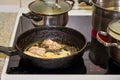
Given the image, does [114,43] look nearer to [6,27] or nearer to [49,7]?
[49,7]

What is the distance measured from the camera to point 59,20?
0.99 meters

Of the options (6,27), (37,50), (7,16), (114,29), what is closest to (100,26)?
(114,29)

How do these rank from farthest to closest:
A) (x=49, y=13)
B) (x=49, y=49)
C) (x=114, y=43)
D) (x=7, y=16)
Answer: (x=7, y=16) < (x=49, y=13) < (x=49, y=49) < (x=114, y=43)

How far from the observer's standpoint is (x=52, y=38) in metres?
0.96

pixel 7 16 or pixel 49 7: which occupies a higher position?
pixel 49 7

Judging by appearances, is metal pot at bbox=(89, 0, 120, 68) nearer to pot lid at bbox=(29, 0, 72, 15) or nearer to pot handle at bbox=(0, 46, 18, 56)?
pot lid at bbox=(29, 0, 72, 15)

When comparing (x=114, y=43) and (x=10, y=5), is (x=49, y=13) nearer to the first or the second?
(x=114, y=43)

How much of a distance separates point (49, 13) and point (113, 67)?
29cm

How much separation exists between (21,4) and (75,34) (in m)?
0.66

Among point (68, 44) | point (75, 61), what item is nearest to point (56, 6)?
point (68, 44)

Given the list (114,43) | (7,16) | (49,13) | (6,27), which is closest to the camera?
(114,43)

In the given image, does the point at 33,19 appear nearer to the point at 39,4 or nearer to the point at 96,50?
the point at 39,4

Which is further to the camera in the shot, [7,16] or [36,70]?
[7,16]

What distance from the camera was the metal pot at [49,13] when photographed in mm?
977
